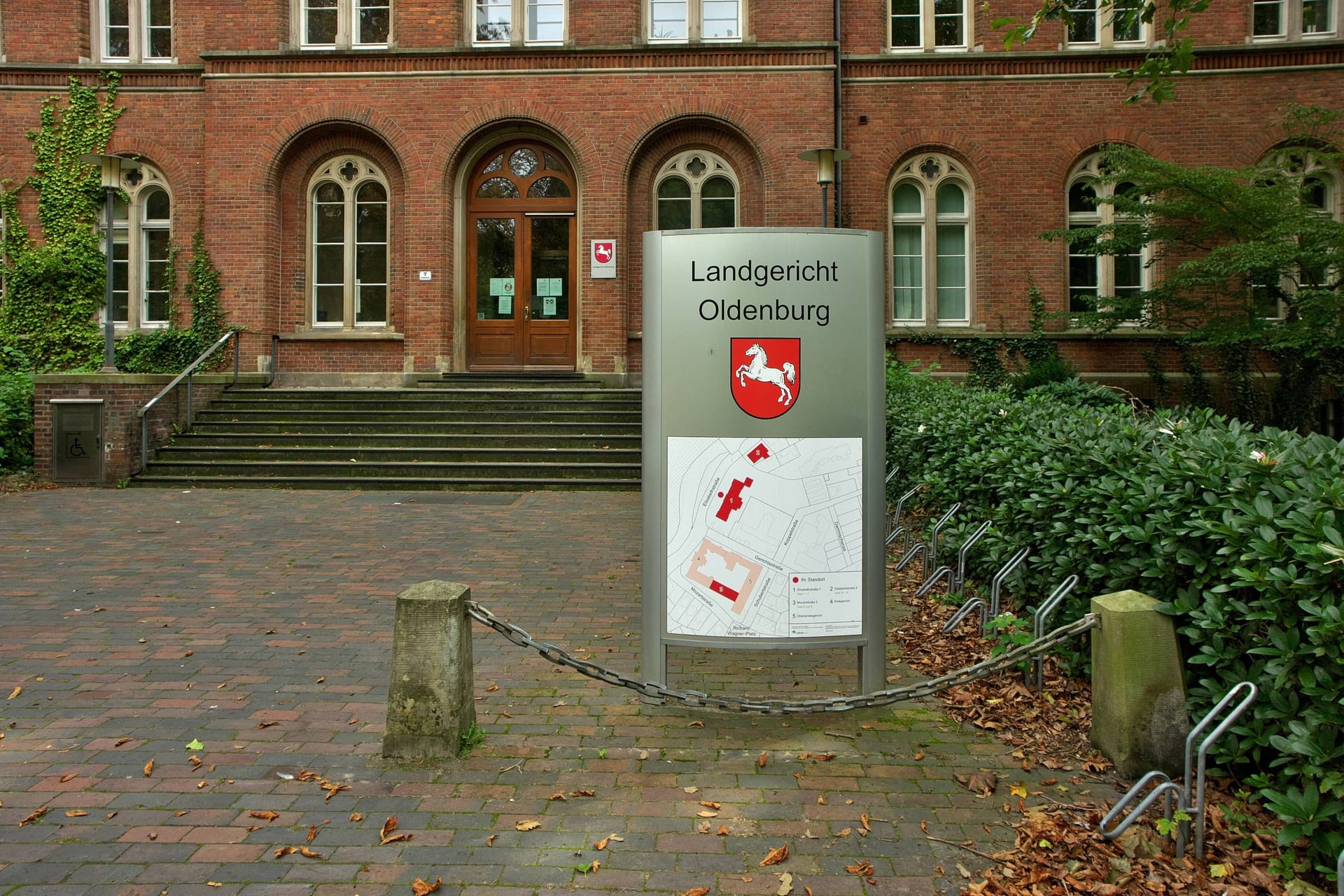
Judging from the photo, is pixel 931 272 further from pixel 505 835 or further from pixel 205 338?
pixel 505 835

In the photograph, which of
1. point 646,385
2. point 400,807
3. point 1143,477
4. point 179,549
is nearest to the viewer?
point 400,807

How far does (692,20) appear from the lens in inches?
681

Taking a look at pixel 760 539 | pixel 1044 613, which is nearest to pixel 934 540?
pixel 1044 613

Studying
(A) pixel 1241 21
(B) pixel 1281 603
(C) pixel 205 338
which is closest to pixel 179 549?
(B) pixel 1281 603

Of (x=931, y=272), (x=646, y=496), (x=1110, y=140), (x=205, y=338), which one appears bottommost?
(x=646, y=496)

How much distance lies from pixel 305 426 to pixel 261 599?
835cm

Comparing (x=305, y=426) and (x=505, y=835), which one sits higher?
(x=305, y=426)

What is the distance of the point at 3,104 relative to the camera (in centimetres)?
1783

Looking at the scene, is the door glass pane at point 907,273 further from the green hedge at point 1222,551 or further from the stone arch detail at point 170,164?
the stone arch detail at point 170,164

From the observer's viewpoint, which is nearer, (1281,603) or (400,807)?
(1281,603)

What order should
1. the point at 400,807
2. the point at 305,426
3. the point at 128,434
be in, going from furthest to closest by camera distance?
1. the point at 305,426
2. the point at 128,434
3. the point at 400,807

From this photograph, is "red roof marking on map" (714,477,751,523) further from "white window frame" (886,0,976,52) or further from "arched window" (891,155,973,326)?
"white window frame" (886,0,976,52)

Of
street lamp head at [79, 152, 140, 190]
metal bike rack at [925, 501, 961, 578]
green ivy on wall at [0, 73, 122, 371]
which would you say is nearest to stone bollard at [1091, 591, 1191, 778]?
metal bike rack at [925, 501, 961, 578]

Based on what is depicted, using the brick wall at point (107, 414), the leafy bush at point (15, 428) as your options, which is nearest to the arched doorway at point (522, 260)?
the brick wall at point (107, 414)
